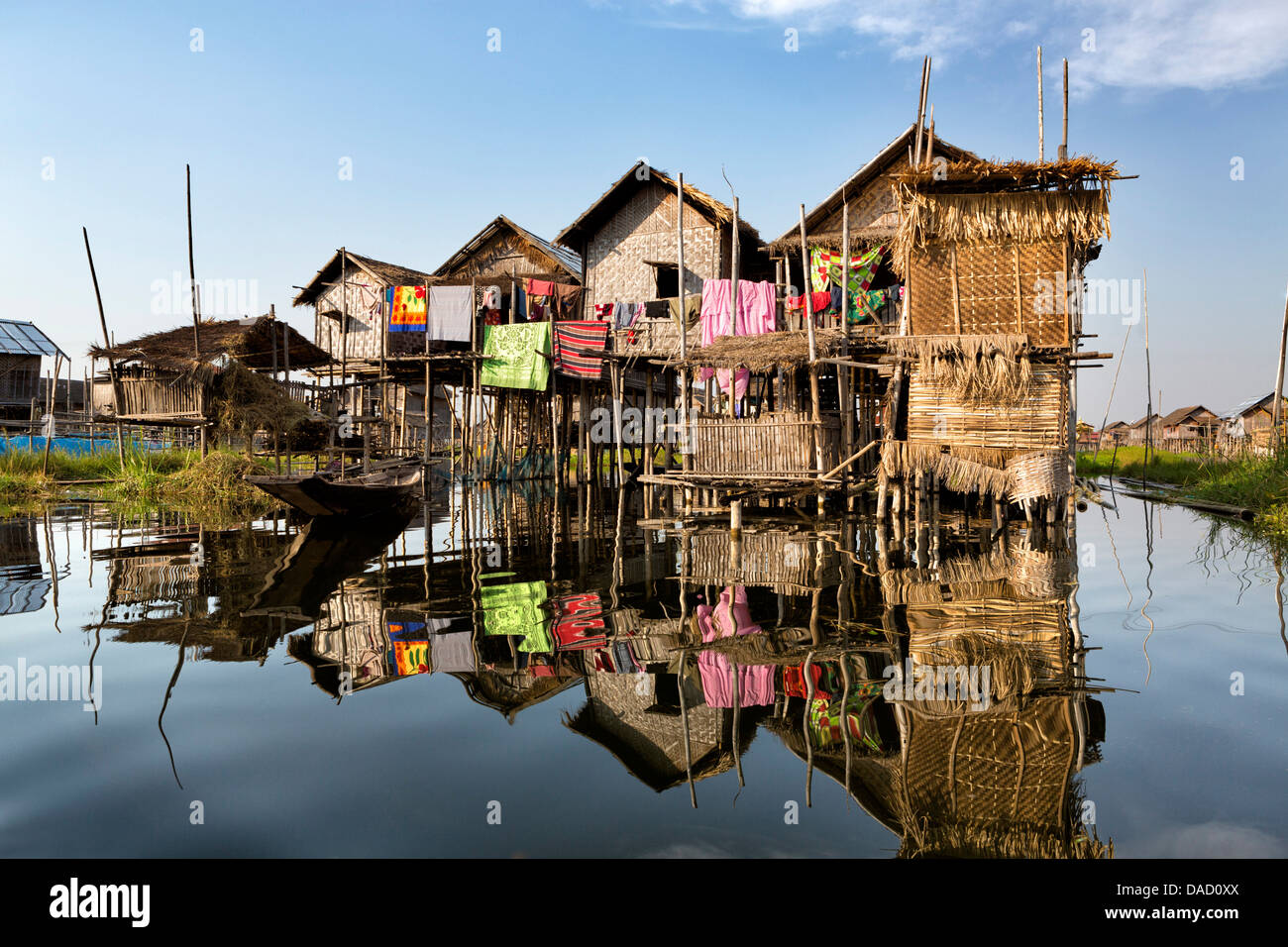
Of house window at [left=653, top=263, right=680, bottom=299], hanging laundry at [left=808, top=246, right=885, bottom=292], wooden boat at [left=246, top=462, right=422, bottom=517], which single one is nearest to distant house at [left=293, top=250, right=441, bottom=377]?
house window at [left=653, top=263, right=680, bottom=299]

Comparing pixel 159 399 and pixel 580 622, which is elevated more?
pixel 159 399

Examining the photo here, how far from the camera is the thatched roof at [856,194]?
17406 millimetres

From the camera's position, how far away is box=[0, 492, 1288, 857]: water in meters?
3.36

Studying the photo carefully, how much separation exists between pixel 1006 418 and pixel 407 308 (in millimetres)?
15811

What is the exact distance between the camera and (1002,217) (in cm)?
1298

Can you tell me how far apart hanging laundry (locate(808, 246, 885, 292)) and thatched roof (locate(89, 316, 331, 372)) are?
12260 millimetres

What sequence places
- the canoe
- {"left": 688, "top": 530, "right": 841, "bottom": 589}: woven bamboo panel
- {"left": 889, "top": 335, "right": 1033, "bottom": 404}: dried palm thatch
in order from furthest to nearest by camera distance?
1. {"left": 889, "top": 335, "right": 1033, "bottom": 404}: dried palm thatch
2. {"left": 688, "top": 530, "right": 841, "bottom": 589}: woven bamboo panel
3. the canoe

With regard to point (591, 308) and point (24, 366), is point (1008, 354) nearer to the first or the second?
point (591, 308)

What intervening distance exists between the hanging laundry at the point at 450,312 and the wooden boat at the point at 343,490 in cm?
621

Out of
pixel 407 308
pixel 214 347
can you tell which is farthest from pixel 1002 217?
pixel 214 347

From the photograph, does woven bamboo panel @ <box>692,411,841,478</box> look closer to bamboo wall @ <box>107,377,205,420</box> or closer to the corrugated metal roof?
bamboo wall @ <box>107,377,205,420</box>

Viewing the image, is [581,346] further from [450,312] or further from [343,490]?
[343,490]
